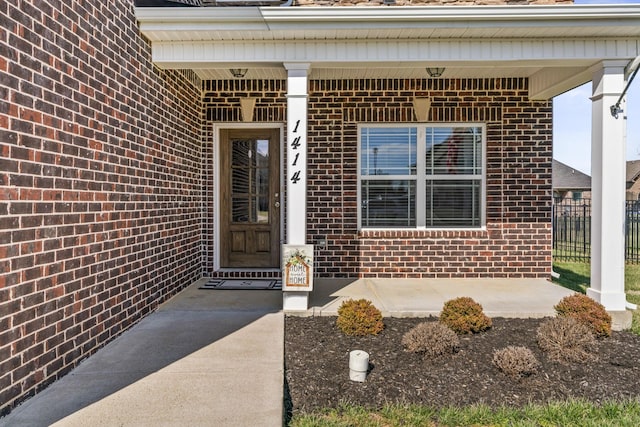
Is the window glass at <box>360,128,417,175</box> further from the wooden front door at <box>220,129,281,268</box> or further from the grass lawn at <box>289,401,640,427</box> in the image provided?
the grass lawn at <box>289,401,640,427</box>

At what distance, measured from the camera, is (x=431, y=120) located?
6.26 metres

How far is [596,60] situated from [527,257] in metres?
2.95

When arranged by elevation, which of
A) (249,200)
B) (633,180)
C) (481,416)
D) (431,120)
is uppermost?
(633,180)

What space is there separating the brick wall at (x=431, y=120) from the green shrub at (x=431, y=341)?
274cm

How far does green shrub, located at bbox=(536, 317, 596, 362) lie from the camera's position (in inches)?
133

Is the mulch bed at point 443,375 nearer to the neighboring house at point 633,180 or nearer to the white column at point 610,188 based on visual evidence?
the white column at point 610,188

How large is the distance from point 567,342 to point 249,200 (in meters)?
4.56

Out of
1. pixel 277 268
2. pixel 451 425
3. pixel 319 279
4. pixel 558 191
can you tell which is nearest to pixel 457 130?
pixel 319 279

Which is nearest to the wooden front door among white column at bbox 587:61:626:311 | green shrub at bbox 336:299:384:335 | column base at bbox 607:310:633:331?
green shrub at bbox 336:299:384:335

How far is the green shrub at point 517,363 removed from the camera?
309 centimetres

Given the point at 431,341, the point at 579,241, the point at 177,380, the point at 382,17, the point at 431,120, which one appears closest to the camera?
the point at 177,380

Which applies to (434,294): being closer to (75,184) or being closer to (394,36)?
(394,36)

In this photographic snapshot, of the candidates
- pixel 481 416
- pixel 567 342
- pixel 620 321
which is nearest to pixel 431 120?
pixel 620 321

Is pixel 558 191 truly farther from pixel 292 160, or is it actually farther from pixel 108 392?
pixel 108 392
